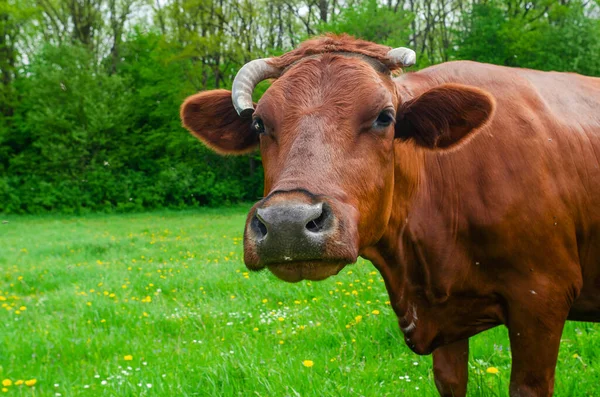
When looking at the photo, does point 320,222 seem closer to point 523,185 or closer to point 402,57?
point 402,57

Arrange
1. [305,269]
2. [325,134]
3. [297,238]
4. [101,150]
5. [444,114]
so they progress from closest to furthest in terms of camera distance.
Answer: [297,238]
[305,269]
[325,134]
[444,114]
[101,150]

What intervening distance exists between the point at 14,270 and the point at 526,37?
24707mm

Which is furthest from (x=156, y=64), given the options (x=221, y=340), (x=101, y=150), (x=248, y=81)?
(x=248, y=81)

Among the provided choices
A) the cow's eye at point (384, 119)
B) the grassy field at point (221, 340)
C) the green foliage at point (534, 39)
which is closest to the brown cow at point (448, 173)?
the cow's eye at point (384, 119)

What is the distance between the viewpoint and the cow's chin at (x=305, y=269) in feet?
6.99

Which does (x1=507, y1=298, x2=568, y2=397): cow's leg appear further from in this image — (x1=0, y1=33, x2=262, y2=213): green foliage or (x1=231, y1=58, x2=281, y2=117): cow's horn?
(x1=0, y1=33, x2=262, y2=213): green foliage

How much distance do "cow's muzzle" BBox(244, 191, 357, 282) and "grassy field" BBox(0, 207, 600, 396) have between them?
59.8 inches

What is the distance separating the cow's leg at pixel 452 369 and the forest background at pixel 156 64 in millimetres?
24509

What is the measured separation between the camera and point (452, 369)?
11.3ft

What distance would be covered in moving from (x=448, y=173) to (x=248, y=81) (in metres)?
1.22

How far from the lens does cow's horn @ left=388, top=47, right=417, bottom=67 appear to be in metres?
2.84

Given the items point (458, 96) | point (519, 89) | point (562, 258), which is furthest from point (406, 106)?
point (562, 258)

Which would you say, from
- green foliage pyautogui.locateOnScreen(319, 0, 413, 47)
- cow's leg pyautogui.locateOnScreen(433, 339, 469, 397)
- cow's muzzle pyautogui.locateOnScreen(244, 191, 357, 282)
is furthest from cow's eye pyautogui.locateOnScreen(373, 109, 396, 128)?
green foliage pyautogui.locateOnScreen(319, 0, 413, 47)

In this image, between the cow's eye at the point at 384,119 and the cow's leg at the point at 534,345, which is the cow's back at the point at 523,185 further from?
the cow's eye at the point at 384,119
